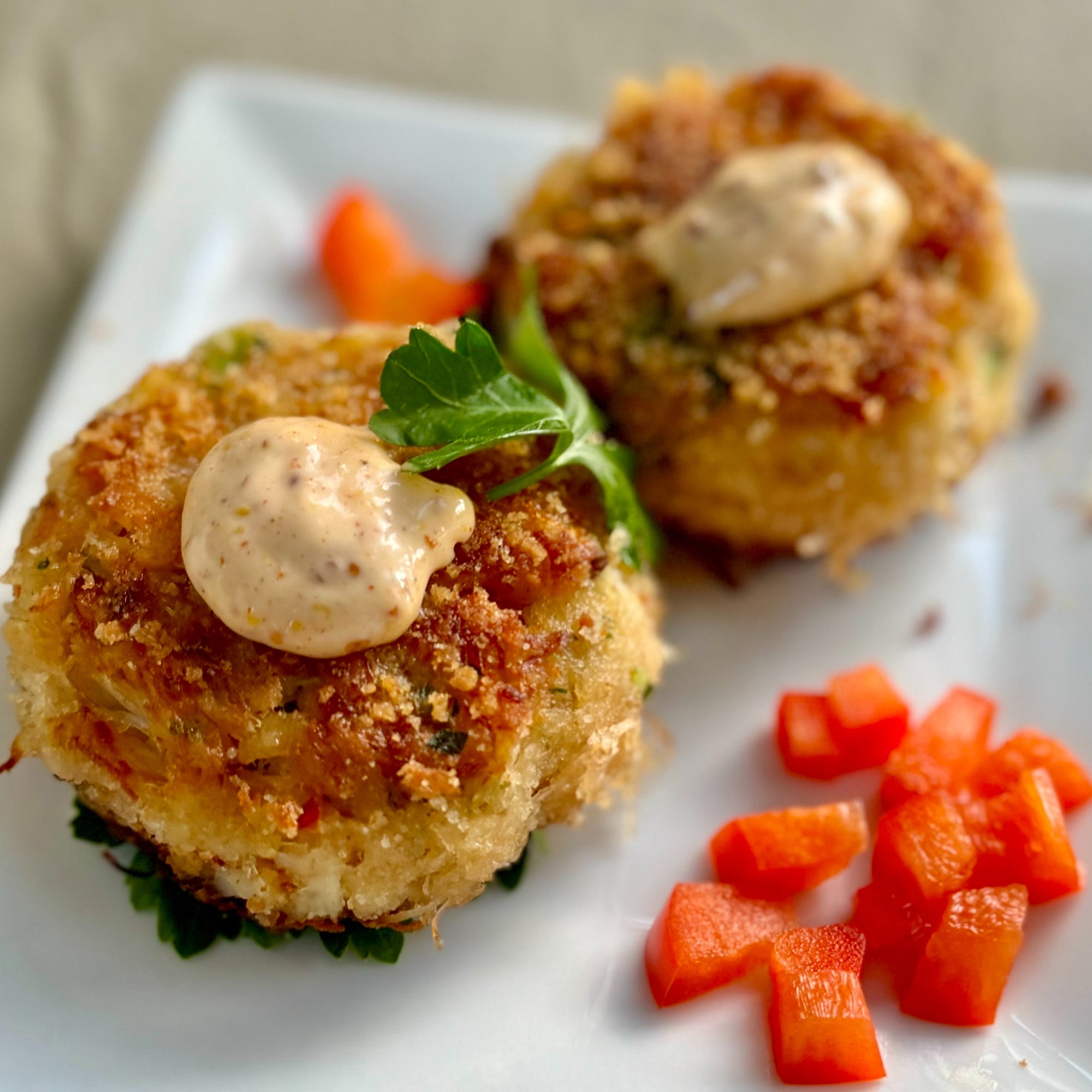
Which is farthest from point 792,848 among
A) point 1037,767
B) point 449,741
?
point 449,741

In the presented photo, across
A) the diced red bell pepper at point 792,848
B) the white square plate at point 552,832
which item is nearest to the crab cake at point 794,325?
the white square plate at point 552,832

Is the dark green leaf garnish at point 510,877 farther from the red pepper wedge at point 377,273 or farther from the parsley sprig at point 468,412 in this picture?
the red pepper wedge at point 377,273

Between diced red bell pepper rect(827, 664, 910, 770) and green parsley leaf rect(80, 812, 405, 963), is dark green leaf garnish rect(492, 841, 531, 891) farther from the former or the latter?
diced red bell pepper rect(827, 664, 910, 770)

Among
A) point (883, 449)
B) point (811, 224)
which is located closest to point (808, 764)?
point (883, 449)

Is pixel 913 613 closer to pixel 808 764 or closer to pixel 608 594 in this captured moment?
pixel 808 764

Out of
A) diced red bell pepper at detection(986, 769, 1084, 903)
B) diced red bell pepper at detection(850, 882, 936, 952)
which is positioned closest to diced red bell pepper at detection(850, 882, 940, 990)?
diced red bell pepper at detection(850, 882, 936, 952)

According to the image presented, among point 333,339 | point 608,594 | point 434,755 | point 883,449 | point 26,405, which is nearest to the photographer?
point 434,755

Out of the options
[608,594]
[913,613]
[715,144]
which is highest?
[715,144]
